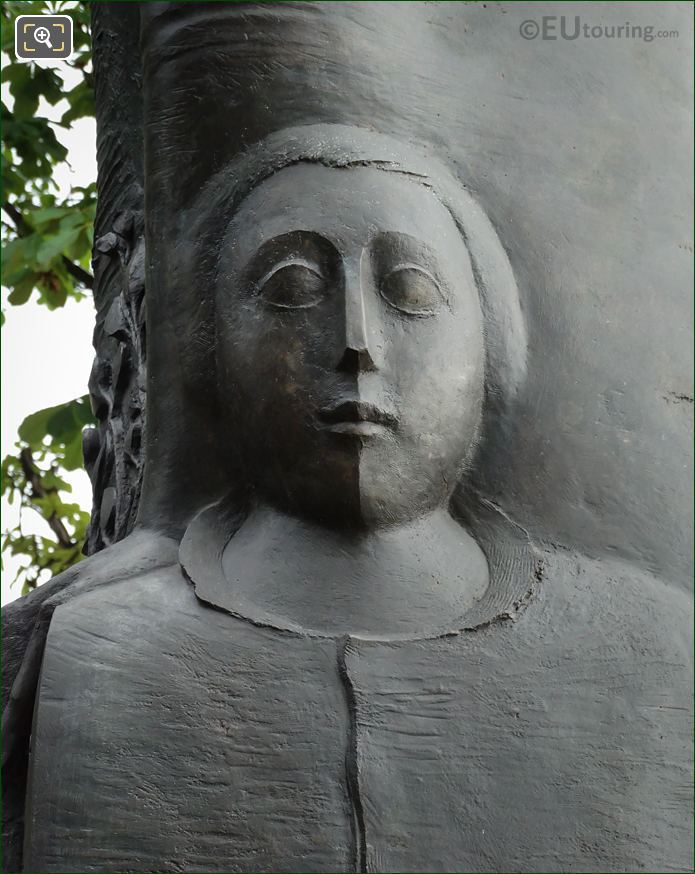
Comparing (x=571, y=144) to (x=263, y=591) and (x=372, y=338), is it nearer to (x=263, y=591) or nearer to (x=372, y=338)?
(x=372, y=338)

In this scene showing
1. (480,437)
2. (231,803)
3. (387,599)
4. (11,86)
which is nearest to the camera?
(231,803)

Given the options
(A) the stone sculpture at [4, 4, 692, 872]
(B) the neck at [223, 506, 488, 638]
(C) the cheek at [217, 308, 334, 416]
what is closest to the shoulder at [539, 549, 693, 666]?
(A) the stone sculpture at [4, 4, 692, 872]

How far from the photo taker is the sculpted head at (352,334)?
2262 millimetres

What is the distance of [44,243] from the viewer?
4070 mm

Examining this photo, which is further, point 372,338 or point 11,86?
point 11,86

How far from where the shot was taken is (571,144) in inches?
99.6

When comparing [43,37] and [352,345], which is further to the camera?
[43,37]

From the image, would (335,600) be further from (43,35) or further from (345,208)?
(43,35)

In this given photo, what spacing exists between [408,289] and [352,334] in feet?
0.41

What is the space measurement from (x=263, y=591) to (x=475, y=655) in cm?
33

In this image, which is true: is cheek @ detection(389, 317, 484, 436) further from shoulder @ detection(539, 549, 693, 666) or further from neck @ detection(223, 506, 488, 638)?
shoulder @ detection(539, 549, 693, 666)

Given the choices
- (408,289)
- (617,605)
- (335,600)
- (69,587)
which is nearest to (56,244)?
(69,587)

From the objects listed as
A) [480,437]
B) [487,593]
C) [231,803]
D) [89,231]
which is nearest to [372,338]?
[480,437]

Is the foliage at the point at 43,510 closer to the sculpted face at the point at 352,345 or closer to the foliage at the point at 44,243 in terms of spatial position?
the foliage at the point at 44,243
